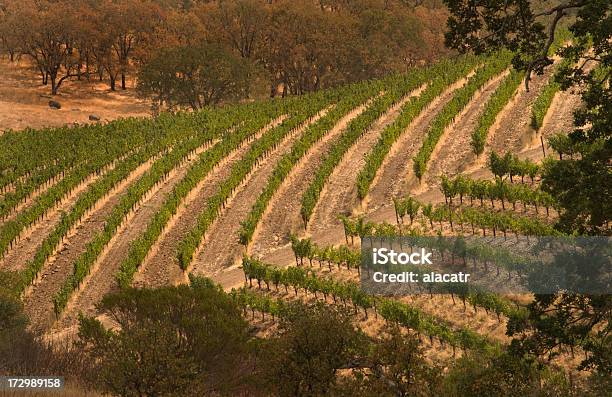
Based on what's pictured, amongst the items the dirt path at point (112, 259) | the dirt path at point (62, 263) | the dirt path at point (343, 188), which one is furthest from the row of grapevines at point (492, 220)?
the dirt path at point (62, 263)

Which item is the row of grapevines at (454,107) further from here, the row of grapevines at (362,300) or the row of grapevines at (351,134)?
the row of grapevines at (362,300)

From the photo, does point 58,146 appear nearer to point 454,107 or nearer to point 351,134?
point 351,134

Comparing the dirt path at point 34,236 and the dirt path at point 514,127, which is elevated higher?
the dirt path at point 514,127

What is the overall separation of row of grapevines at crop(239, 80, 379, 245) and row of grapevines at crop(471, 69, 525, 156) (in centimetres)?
1216

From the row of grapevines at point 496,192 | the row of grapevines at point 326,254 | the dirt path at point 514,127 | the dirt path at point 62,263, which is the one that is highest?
the dirt path at point 514,127

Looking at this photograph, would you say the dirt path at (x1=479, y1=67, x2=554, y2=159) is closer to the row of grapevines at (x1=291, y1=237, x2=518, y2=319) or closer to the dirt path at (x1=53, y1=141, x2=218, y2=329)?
the row of grapevines at (x1=291, y1=237, x2=518, y2=319)

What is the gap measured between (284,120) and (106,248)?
71.4ft

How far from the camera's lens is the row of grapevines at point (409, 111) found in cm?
4626

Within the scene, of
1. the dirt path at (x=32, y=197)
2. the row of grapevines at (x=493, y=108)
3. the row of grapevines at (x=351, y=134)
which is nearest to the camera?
the row of grapevines at (x=351, y=134)

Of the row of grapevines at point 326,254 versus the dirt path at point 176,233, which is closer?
the row of grapevines at point 326,254

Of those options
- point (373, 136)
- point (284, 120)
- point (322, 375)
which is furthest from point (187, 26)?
point (322, 375)

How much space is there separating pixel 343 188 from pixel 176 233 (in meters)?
10.9

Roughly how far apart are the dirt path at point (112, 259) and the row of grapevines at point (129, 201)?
383 mm

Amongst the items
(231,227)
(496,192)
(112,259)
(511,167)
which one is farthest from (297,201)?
(511,167)
